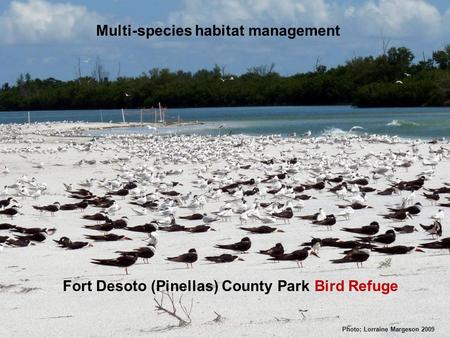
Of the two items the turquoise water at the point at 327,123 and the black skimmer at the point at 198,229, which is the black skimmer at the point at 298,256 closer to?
the black skimmer at the point at 198,229

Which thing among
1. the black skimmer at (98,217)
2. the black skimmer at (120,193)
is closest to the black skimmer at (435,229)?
the black skimmer at (98,217)

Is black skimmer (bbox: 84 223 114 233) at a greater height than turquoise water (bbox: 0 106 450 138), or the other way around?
black skimmer (bbox: 84 223 114 233)

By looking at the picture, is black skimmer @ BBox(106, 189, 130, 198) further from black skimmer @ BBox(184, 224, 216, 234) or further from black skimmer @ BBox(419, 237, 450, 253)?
black skimmer @ BBox(419, 237, 450, 253)

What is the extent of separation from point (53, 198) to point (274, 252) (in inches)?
301

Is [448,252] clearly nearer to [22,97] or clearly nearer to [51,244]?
[51,244]

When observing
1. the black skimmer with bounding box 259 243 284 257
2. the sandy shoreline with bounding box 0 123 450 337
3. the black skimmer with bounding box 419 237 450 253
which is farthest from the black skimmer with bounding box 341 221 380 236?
the black skimmer with bounding box 259 243 284 257

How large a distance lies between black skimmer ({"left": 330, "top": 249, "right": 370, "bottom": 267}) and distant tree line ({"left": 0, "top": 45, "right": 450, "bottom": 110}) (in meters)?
80.8

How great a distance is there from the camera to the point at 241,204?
41.9ft

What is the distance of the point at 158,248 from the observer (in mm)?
9906

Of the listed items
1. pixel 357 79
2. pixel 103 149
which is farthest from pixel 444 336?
pixel 357 79

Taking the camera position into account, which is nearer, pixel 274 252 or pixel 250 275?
pixel 250 275

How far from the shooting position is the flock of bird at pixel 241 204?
9.23m

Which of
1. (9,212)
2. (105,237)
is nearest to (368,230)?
(105,237)

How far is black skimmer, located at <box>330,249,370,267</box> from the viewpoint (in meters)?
8.10
